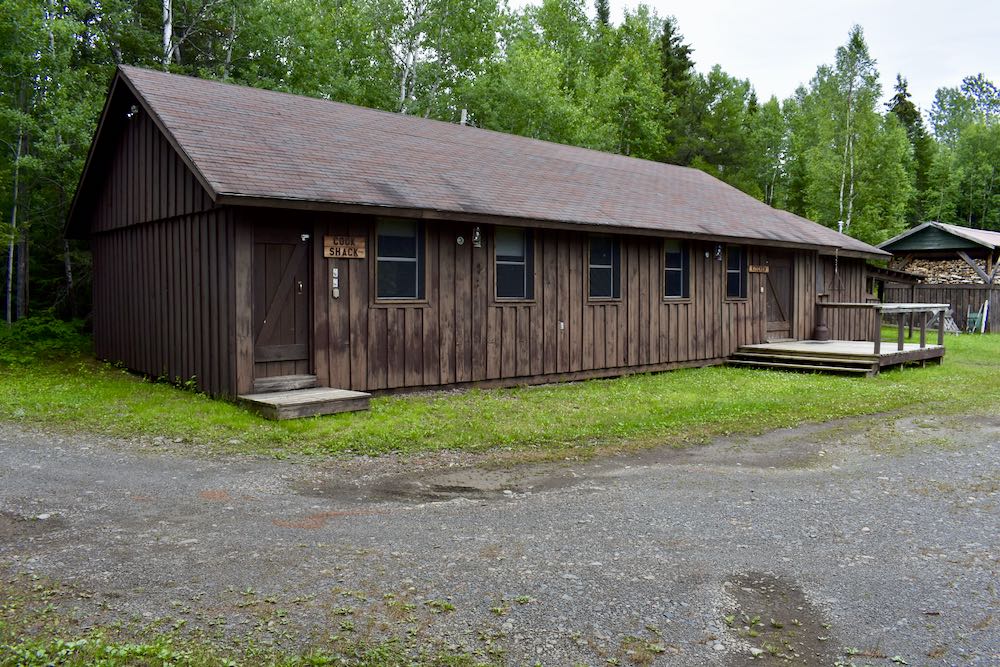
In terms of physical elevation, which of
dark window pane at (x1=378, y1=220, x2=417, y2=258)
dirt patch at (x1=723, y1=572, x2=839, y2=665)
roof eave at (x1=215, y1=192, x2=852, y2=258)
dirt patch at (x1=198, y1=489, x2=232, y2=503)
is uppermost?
roof eave at (x1=215, y1=192, x2=852, y2=258)

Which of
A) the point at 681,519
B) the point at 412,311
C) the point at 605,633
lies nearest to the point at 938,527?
the point at 681,519

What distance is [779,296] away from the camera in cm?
1722

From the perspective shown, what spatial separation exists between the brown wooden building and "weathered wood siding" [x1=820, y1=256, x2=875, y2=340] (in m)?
2.76

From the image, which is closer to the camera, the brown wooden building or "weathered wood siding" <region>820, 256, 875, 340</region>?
the brown wooden building

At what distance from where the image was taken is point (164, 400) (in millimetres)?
9633

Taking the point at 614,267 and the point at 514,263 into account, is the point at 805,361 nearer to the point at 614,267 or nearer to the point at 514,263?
the point at 614,267

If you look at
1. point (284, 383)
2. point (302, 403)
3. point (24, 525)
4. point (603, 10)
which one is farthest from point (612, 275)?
point (603, 10)

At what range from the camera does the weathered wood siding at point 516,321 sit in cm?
1030

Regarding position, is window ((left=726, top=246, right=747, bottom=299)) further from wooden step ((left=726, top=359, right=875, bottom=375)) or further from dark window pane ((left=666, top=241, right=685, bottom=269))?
dark window pane ((left=666, top=241, right=685, bottom=269))

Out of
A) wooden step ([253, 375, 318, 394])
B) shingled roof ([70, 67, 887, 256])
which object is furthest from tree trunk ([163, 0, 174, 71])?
wooden step ([253, 375, 318, 394])

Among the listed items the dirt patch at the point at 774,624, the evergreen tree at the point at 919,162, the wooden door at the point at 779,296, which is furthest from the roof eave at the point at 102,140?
the evergreen tree at the point at 919,162

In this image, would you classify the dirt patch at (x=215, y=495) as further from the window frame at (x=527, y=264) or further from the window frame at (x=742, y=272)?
the window frame at (x=742, y=272)

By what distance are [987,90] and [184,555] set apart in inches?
2981

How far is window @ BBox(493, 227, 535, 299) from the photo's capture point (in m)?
12.0
